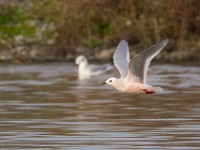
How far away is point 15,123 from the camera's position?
12.9 metres

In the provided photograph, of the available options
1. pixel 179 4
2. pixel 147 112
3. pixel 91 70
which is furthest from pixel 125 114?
pixel 179 4

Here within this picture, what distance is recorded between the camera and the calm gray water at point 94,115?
36.2 ft

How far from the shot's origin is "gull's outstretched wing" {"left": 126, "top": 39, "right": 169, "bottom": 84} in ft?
43.3

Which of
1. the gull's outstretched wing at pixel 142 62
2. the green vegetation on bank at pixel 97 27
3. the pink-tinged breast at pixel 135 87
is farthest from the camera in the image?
the green vegetation on bank at pixel 97 27

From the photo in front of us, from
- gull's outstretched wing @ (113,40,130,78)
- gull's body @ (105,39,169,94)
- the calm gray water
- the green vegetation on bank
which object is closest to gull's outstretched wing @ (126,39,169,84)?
gull's body @ (105,39,169,94)

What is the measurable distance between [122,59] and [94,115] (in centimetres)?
104

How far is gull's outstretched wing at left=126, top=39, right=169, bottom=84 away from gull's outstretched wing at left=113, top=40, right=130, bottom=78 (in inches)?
15.9

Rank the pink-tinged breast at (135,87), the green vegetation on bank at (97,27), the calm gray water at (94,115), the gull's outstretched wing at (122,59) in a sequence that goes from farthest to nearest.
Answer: the green vegetation on bank at (97,27)
the gull's outstretched wing at (122,59)
the pink-tinged breast at (135,87)
the calm gray water at (94,115)

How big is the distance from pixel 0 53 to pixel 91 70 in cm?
620

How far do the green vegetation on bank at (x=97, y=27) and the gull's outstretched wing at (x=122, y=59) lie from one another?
11252 mm

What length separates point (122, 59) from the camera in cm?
1444

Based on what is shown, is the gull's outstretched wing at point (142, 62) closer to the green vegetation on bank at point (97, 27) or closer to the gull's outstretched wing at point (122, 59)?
the gull's outstretched wing at point (122, 59)

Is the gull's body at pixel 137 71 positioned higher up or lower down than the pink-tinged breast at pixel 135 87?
higher up

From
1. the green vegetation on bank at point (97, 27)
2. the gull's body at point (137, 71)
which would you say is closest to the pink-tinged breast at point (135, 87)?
the gull's body at point (137, 71)
